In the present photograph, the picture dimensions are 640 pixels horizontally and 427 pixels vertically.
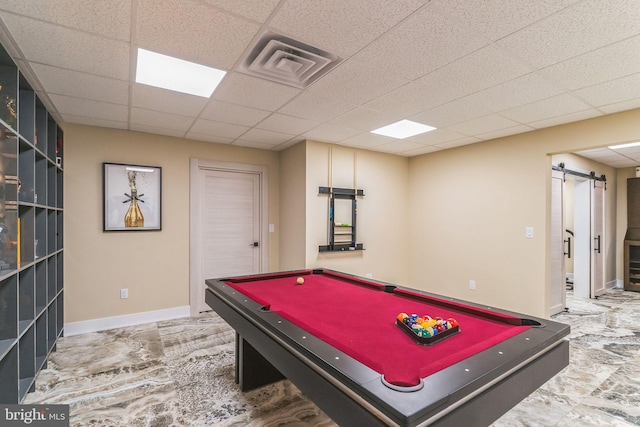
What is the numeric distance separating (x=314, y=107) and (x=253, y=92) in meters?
0.60

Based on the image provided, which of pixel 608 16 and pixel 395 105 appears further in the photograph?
pixel 395 105

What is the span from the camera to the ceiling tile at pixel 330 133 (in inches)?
144

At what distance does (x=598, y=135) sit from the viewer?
10.3ft

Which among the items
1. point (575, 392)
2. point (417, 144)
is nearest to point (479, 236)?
point (417, 144)

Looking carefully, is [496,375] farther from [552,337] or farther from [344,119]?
[344,119]

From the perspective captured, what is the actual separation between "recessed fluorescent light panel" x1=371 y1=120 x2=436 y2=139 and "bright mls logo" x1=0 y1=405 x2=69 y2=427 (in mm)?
3623

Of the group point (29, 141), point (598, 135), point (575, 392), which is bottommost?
point (575, 392)

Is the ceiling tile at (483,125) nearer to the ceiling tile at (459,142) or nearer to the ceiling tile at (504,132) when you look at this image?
the ceiling tile at (504,132)

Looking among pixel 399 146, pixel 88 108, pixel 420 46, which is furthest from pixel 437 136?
pixel 88 108

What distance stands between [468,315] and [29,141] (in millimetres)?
3061

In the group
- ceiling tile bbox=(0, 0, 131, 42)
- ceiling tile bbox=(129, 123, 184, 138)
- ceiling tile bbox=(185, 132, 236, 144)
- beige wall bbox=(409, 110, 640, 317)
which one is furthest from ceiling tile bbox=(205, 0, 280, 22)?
beige wall bbox=(409, 110, 640, 317)

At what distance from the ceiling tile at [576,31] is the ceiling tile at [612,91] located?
71cm

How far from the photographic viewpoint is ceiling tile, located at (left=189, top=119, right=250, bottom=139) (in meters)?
3.48

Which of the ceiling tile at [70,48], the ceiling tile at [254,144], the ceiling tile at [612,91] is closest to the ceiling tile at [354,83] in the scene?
the ceiling tile at [70,48]
